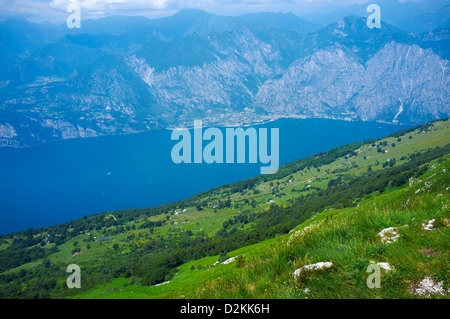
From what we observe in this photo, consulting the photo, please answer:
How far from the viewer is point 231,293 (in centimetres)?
512

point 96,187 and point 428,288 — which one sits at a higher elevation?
point 428,288

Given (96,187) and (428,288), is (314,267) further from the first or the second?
(96,187)

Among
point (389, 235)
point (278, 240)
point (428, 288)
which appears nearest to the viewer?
point (428, 288)

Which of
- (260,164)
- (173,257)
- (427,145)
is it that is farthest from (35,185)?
→ (427,145)

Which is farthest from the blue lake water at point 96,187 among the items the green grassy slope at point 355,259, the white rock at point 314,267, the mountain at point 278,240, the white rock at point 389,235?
the white rock at point 314,267

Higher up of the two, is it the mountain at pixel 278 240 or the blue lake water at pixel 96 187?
the mountain at pixel 278 240

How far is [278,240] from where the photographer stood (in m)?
7.05

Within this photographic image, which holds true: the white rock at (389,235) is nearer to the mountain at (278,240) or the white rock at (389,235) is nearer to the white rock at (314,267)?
the mountain at (278,240)

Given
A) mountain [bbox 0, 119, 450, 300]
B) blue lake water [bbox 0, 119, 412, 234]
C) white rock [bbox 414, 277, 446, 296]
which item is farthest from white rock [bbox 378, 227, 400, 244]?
blue lake water [bbox 0, 119, 412, 234]

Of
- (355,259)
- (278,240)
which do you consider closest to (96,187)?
(278,240)

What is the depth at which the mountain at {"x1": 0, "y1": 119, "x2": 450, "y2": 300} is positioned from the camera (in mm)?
4879

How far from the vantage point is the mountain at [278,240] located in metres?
4.88
